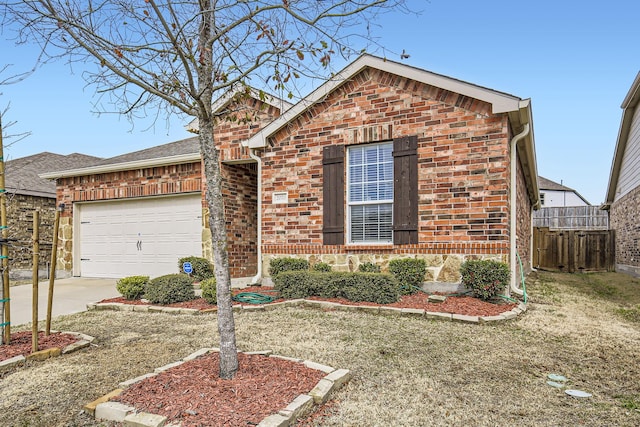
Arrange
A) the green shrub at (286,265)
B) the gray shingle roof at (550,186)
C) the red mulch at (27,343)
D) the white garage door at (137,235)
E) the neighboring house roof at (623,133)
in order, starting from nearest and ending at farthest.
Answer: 1. the red mulch at (27,343)
2. the green shrub at (286,265)
3. the white garage door at (137,235)
4. the neighboring house roof at (623,133)
5. the gray shingle roof at (550,186)

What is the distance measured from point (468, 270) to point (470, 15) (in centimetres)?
445

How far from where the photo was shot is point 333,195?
747cm

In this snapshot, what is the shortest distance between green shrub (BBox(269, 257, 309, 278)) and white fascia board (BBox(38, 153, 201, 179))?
337 cm

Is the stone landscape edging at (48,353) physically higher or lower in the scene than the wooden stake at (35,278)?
lower

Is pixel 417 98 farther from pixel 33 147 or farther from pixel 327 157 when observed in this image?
pixel 33 147

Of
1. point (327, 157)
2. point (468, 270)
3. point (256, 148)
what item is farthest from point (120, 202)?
point (468, 270)

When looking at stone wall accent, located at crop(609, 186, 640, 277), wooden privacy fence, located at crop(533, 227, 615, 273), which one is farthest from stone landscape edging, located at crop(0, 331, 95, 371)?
wooden privacy fence, located at crop(533, 227, 615, 273)

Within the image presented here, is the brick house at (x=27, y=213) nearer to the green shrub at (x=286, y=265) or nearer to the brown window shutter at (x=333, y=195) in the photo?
the green shrub at (x=286, y=265)

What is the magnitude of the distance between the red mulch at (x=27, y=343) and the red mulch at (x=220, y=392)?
185 cm

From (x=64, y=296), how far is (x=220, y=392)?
23.0 ft

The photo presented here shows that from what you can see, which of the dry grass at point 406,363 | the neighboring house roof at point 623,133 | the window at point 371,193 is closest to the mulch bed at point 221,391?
the dry grass at point 406,363

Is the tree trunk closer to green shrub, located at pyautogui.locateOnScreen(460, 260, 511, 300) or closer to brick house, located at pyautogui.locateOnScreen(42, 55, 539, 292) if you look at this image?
brick house, located at pyautogui.locateOnScreen(42, 55, 539, 292)

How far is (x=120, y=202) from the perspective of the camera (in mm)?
10781

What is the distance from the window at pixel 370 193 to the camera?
23.6 feet
